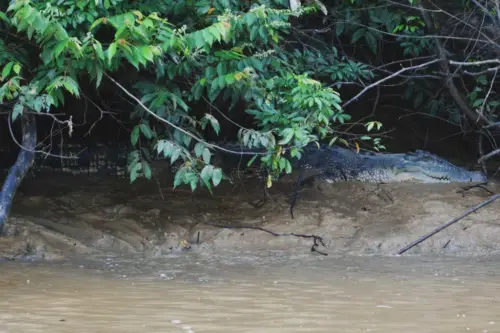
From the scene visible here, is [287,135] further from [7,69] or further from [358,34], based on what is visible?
[358,34]

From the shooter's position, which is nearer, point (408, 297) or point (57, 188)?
point (408, 297)

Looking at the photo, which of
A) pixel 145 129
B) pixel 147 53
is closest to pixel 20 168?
pixel 145 129

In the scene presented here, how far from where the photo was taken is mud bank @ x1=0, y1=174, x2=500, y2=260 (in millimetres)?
6750

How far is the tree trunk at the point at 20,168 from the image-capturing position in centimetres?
622

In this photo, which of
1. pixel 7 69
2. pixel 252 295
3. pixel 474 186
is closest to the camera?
pixel 252 295

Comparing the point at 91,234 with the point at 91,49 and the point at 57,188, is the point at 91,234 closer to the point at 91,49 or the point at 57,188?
the point at 57,188

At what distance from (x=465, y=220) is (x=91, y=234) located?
3.55 m

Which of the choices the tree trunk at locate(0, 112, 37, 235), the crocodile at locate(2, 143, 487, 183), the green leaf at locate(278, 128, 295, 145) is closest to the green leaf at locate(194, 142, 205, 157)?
the green leaf at locate(278, 128, 295, 145)

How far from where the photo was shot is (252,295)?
479cm

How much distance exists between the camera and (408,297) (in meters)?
4.77

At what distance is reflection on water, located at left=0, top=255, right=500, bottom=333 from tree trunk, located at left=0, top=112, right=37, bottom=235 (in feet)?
2.00

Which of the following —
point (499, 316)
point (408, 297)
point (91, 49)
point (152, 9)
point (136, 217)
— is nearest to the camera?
point (499, 316)

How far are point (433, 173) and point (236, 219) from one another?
2551 mm

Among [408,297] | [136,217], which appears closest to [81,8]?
[136,217]
